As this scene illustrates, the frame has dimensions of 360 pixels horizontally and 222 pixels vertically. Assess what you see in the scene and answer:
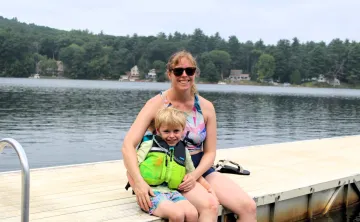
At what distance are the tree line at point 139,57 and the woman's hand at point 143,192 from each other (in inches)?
4941

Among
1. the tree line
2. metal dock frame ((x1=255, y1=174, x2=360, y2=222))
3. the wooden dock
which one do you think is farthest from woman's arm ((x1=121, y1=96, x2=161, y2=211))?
the tree line

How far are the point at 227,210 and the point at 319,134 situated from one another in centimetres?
2201

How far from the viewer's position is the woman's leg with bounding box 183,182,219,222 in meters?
4.21

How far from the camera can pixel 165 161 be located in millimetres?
4266

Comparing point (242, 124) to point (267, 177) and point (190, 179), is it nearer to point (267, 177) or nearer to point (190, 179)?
point (267, 177)

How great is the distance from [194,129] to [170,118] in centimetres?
40

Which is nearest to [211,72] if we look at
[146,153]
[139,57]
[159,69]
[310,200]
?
[159,69]

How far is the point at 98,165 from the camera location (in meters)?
6.90

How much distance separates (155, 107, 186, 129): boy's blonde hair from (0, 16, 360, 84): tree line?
125 m

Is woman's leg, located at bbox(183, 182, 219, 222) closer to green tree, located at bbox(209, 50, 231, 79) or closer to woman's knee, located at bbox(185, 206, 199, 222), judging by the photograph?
woman's knee, located at bbox(185, 206, 199, 222)

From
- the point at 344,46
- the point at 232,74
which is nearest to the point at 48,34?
the point at 232,74

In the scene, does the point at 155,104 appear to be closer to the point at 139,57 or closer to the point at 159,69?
the point at 159,69

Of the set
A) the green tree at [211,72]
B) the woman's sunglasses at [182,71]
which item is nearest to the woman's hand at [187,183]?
the woman's sunglasses at [182,71]

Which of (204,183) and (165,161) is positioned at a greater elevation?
(165,161)
